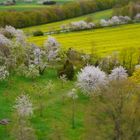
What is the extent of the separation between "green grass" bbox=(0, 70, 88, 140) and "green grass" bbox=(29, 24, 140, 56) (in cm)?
3682

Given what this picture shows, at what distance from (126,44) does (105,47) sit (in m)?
7.91

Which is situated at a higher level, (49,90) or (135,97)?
(135,97)

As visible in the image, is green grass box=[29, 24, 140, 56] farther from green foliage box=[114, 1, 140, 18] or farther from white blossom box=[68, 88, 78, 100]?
white blossom box=[68, 88, 78, 100]

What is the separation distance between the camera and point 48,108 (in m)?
81.9

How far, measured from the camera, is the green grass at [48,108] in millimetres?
72250

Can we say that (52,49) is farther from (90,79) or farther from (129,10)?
(129,10)

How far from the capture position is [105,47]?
138 m

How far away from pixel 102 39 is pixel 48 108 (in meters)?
71.1

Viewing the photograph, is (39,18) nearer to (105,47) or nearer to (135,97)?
(105,47)

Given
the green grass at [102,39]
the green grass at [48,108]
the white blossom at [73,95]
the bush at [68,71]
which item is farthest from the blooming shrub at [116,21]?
the white blossom at [73,95]

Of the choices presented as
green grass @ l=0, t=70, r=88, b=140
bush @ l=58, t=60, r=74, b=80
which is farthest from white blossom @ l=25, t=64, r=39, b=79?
bush @ l=58, t=60, r=74, b=80

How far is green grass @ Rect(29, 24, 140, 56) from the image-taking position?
136125 millimetres

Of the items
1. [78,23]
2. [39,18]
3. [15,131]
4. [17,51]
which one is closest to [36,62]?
[17,51]

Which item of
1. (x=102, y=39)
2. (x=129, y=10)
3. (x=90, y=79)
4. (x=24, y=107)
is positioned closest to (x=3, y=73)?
(x=90, y=79)
